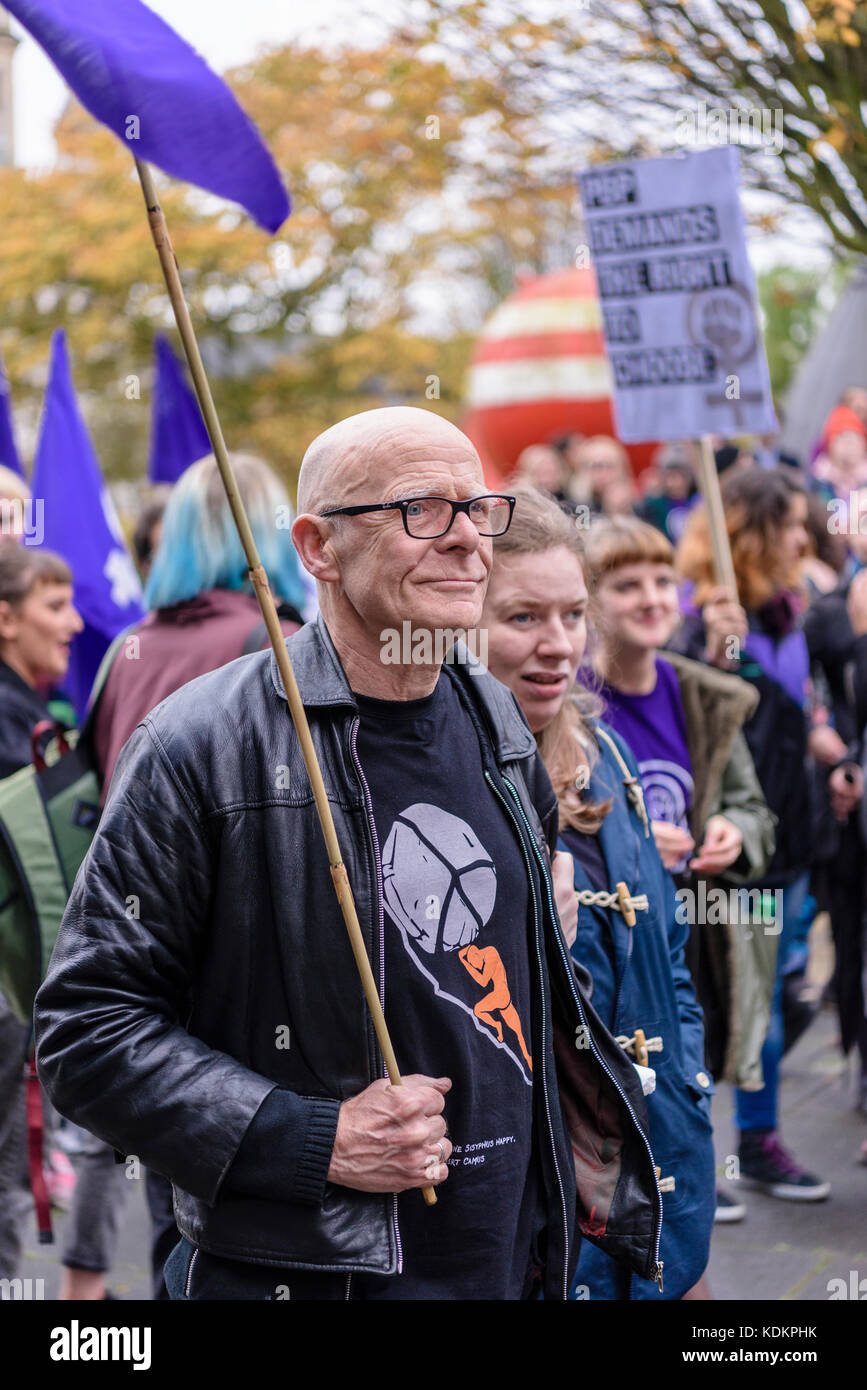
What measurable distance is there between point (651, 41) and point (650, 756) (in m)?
4.08

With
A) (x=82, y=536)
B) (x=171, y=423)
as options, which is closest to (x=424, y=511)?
(x=82, y=536)

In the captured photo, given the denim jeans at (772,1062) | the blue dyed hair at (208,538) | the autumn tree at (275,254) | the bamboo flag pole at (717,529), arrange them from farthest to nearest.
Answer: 1. the autumn tree at (275,254)
2. the denim jeans at (772,1062)
3. the bamboo flag pole at (717,529)
4. the blue dyed hair at (208,538)

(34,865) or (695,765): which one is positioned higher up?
(695,765)

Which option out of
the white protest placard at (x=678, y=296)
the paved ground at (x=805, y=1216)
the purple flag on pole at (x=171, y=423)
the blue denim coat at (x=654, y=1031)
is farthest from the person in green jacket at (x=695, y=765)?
the purple flag on pole at (x=171, y=423)

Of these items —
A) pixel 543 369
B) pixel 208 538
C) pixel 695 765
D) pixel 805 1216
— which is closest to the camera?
pixel 208 538

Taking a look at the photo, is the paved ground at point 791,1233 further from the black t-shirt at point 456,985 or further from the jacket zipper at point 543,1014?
the black t-shirt at point 456,985

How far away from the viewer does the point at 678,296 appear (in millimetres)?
5066

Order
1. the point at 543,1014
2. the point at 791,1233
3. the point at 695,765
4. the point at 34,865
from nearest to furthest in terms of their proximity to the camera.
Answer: the point at 543,1014 < the point at 34,865 < the point at 695,765 < the point at 791,1233

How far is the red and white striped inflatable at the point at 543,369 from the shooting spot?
A: 1683cm

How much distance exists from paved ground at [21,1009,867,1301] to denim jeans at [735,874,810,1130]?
0.68 feet

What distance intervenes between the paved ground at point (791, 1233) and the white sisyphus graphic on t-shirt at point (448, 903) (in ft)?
8.04

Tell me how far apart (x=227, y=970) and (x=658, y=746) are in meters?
2.09

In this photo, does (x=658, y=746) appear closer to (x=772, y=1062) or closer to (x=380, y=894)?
(x=772, y=1062)

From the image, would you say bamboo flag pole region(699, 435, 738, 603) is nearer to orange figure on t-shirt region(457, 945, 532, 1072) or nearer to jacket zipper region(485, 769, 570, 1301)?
jacket zipper region(485, 769, 570, 1301)
